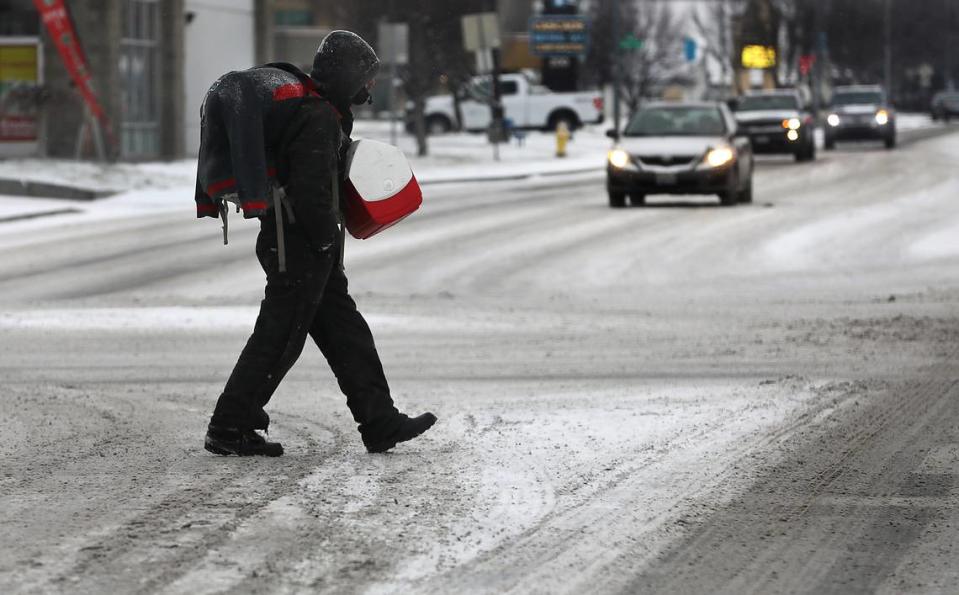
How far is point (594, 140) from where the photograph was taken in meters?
58.3

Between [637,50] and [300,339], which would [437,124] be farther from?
[300,339]

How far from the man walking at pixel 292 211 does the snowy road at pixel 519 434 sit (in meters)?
0.18

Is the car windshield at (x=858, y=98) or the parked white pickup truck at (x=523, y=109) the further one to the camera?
the parked white pickup truck at (x=523, y=109)

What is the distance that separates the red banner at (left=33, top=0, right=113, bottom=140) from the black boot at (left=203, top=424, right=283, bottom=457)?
27.9 meters

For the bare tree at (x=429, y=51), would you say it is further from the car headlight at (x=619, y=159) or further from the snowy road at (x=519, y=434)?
the snowy road at (x=519, y=434)

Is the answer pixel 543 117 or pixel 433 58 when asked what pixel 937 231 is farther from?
pixel 543 117

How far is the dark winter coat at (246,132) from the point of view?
21.1 ft

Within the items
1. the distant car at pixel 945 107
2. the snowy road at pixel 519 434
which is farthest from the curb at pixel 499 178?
the distant car at pixel 945 107

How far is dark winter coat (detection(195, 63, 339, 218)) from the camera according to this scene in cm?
644

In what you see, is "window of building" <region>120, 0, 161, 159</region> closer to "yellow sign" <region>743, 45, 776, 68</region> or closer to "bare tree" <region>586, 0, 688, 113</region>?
"bare tree" <region>586, 0, 688, 113</region>

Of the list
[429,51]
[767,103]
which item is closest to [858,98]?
[767,103]

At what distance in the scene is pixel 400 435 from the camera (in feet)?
22.9

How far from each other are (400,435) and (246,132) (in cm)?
132

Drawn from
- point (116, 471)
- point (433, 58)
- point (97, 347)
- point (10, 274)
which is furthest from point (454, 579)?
point (433, 58)
